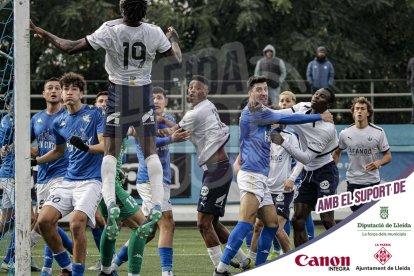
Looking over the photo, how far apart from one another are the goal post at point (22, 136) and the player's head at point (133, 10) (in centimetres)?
90

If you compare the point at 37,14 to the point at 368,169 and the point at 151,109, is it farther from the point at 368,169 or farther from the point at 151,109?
the point at 151,109

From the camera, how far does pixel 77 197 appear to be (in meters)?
12.1

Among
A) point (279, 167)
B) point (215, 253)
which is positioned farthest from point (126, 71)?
point (279, 167)

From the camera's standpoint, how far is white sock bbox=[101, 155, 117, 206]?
1045 cm

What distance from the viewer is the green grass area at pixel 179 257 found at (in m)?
14.1

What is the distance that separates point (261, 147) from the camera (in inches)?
500

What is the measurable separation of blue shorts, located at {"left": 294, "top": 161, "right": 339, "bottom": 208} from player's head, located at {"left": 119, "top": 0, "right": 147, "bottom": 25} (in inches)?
203

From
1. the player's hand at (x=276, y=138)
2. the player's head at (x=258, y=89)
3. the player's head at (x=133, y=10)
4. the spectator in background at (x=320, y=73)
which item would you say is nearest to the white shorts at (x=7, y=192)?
the player's head at (x=133, y=10)

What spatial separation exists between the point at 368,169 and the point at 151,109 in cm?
548

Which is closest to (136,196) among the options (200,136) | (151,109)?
(200,136)

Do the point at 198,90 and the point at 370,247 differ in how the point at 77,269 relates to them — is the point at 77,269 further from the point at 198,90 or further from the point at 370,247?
the point at 370,247

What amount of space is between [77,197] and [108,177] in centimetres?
167

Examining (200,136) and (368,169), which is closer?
(200,136)

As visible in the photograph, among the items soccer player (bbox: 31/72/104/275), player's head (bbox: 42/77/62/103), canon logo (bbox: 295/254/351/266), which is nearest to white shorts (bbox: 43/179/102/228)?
soccer player (bbox: 31/72/104/275)
